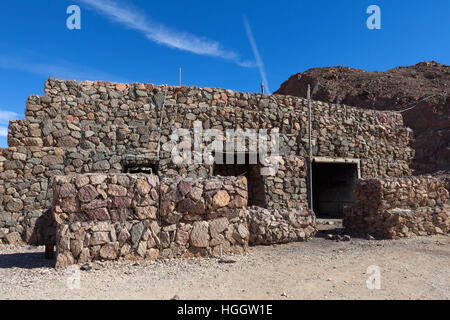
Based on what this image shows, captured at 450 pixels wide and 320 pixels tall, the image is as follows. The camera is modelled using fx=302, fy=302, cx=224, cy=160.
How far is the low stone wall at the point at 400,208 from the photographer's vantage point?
7.87 meters

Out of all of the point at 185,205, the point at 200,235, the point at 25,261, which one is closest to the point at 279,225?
the point at 200,235

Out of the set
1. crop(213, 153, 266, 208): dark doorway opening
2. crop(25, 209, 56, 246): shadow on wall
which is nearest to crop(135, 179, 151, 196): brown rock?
crop(25, 209, 56, 246): shadow on wall

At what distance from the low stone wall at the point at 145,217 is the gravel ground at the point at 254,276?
30cm

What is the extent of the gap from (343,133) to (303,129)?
1904mm

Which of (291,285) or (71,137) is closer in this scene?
(291,285)

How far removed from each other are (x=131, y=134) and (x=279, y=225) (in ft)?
17.1

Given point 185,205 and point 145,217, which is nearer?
point 145,217

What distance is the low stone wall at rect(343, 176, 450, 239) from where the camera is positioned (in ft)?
25.8

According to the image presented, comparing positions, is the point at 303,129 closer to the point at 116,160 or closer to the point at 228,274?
the point at 116,160

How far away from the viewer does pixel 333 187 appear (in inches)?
528

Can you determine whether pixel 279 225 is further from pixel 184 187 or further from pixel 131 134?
pixel 131 134

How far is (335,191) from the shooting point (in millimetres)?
13305

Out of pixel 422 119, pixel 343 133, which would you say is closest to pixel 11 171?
pixel 343 133

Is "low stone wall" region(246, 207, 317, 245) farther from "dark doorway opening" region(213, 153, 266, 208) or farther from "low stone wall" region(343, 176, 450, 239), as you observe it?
"dark doorway opening" region(213, 153, 266, 208)
